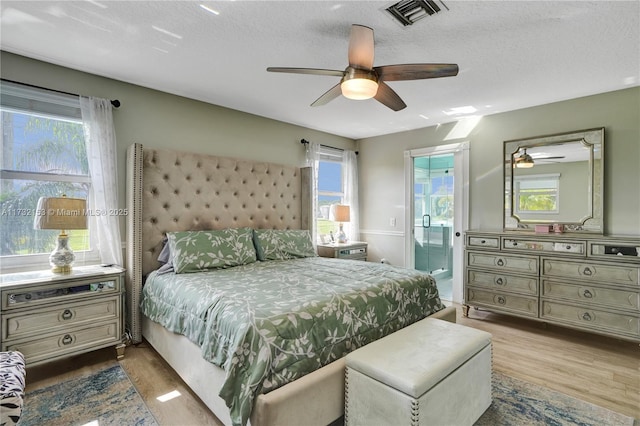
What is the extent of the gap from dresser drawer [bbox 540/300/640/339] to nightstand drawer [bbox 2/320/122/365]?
398 centimetres

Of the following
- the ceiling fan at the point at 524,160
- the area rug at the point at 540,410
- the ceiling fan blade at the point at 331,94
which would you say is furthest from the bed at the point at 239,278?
the ceiling fan at the point at 524,160

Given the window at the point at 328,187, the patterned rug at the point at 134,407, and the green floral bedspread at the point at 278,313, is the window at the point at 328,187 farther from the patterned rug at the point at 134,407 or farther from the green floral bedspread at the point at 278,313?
the patterned rug at the point at 134,407

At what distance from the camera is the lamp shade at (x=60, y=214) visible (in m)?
2.33

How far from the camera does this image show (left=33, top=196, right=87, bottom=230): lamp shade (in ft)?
7.65

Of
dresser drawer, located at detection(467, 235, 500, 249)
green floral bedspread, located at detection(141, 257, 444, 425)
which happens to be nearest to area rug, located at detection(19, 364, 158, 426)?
green floral bedspread, located at detection(141, 257, 444, 425)

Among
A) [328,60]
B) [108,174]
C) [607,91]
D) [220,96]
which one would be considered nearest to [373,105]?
[328,60]

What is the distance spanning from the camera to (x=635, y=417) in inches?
76.9

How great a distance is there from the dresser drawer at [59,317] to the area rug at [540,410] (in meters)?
2.73

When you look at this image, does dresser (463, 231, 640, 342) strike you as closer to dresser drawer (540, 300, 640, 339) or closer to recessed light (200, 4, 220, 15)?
dresser drawer (540, 300, 640, 339)

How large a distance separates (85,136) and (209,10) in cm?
171

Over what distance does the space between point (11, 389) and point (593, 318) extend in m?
4.25

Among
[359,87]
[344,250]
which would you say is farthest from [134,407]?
[344,250]

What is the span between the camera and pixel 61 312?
7.60 feet

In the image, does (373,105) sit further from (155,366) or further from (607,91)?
(155,366)
